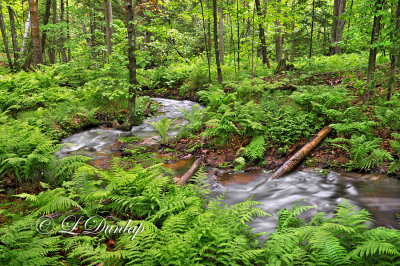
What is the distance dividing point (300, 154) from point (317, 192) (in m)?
1.38

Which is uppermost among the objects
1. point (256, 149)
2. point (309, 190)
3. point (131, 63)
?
point (131, 63)

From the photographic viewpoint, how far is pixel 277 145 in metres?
6.58

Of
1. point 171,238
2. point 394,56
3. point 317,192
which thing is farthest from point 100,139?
point 394,56

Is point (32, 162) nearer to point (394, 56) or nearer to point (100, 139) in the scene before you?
point (100, 139)

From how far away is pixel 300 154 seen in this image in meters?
5.87

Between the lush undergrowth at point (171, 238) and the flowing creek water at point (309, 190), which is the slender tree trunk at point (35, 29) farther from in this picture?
the lush undergrowth at point (171, 238)

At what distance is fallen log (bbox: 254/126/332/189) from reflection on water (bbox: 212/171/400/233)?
0.15 m

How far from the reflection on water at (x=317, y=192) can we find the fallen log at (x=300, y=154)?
153mm

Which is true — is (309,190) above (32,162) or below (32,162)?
below

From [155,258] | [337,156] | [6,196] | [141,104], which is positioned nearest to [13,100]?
[141,104]

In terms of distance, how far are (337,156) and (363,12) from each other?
4014 millimetres

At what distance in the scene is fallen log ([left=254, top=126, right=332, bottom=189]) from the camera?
553 cm

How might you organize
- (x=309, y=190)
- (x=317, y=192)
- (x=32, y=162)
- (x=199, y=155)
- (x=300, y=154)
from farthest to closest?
(x=199, y=155) < (x=300, y=154) < (x=309, y=190) < (x=317, y=192) < (x=32, y=162)

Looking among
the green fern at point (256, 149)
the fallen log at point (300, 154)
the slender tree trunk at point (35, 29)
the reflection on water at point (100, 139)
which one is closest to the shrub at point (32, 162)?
the reflection on water at point (100, 139)
